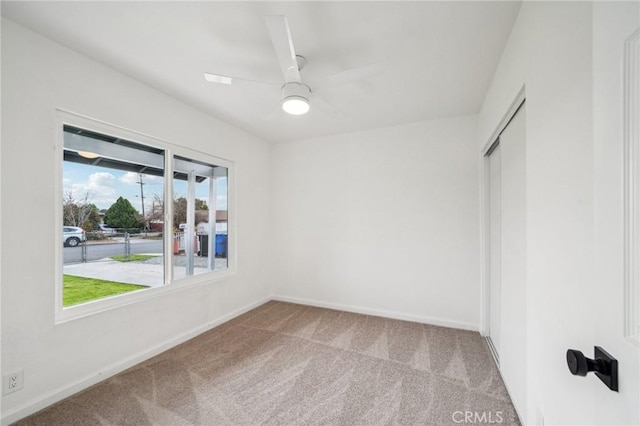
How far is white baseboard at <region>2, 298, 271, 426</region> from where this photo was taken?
1636 millimetres

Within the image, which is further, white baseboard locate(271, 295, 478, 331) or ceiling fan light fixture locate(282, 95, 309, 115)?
white baseboard locate(271, 295, 478, 331)

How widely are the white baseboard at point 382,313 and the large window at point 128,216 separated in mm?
1440

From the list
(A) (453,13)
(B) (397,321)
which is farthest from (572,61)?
(B) (397,321)

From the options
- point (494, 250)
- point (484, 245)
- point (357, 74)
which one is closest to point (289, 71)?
point (357, 74)

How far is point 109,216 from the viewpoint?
2.25 meters

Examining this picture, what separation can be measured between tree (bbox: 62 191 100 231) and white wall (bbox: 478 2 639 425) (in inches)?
119

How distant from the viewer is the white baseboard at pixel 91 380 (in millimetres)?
1636

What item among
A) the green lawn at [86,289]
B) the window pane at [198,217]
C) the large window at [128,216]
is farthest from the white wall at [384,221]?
the green lawn at [86,289]

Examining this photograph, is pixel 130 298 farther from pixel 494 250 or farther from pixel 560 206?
pixel 494 250

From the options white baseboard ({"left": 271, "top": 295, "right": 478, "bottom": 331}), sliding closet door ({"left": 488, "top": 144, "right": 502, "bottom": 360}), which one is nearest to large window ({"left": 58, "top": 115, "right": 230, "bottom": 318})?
white baseboard ({"left": 271, "top": 295, "right": 478, "bottom": 331})

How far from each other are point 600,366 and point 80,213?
305 cm

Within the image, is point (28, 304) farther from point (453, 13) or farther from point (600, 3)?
point (453, 13)

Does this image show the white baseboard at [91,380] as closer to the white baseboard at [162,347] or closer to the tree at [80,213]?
the white baseboard at [162,347]

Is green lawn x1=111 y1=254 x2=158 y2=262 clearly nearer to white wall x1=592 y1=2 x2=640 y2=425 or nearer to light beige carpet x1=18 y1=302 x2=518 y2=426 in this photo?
light beige carpet x1=18 y1=302 x2=518 y2=426
